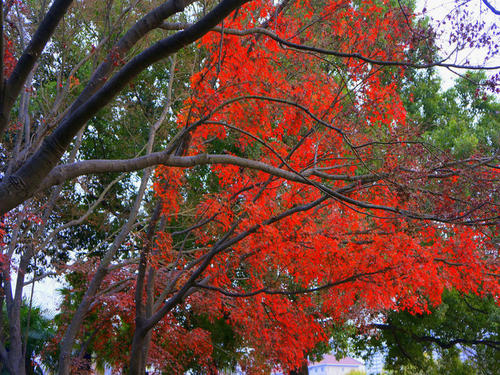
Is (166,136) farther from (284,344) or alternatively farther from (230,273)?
(284,344)

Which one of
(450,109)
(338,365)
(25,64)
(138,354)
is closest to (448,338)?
(450,109)

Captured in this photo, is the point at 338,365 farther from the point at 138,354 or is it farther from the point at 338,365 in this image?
the point at 138,354

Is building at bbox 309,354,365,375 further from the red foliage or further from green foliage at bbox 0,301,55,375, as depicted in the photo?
the red foliage

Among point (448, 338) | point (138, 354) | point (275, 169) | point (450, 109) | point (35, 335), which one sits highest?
point (450, 109)

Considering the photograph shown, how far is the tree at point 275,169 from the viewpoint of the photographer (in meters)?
4.77

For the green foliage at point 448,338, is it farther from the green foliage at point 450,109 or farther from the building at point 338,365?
the building at point 338,365

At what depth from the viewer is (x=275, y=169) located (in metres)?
5.56

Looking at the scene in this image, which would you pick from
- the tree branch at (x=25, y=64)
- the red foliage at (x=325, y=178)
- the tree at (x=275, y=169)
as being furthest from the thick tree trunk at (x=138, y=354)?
the tree branch at (x=25, y=64)

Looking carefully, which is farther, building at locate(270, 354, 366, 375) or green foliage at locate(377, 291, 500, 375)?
building at locate(270, 354, 366, 375)

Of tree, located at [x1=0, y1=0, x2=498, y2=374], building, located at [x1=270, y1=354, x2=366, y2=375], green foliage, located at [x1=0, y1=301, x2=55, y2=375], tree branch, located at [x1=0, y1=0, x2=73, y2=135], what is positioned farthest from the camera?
building, located at [x1=270, y1=354, x2=366, y2=375]

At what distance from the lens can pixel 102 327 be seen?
13.2 meters

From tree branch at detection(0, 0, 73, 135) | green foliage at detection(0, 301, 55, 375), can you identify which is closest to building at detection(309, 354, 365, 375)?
green foliage at detection(0, 301, 55, 375)

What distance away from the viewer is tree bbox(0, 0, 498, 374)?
15.6 ft

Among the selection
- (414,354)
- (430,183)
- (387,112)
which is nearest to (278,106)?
(387,112)
